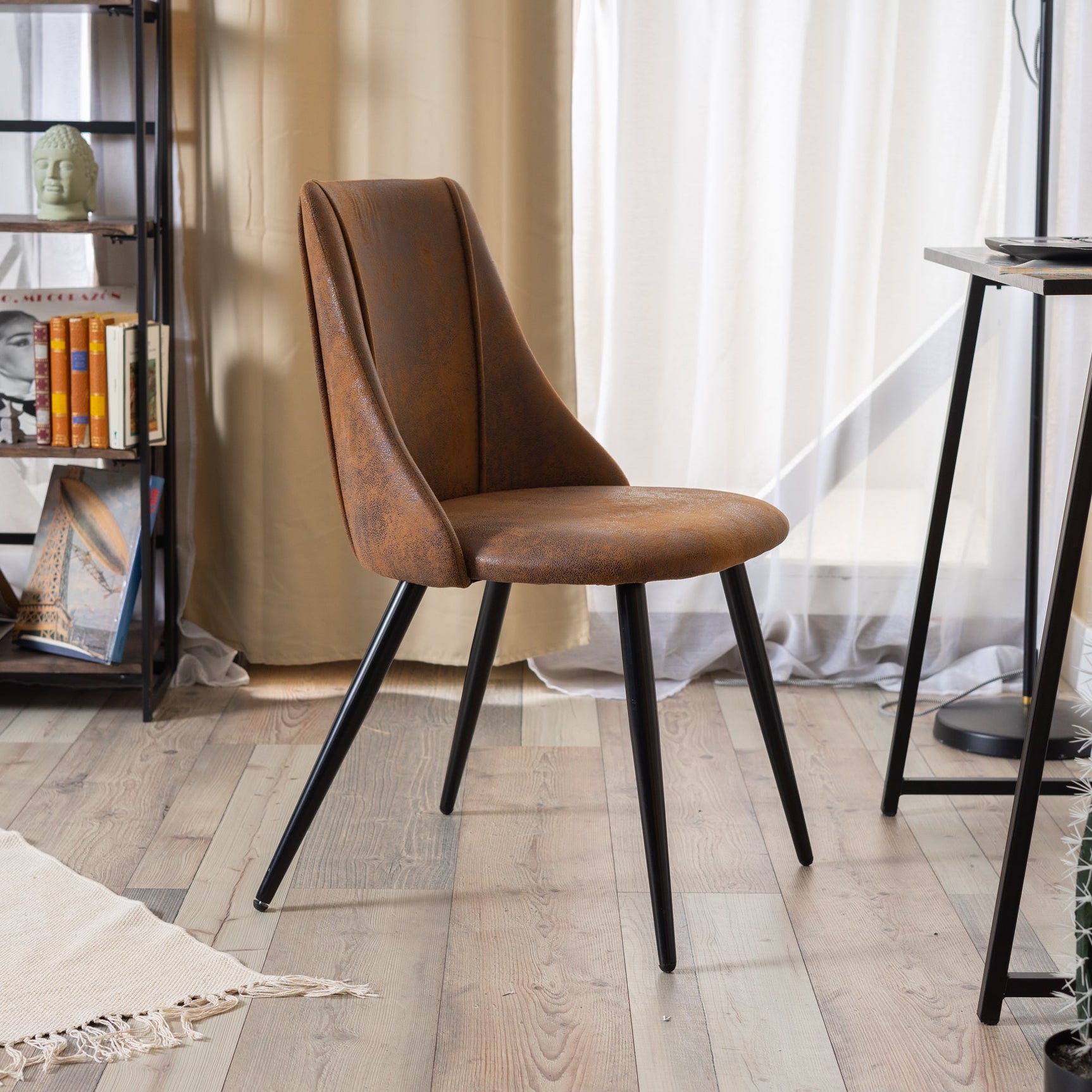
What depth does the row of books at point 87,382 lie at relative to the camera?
2.12 m

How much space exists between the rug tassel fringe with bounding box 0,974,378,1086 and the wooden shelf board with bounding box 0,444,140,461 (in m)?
1.04

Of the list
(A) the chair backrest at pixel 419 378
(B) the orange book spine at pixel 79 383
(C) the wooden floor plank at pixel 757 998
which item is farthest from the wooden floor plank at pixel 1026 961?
(B) the orange book spine at pixel 79 383

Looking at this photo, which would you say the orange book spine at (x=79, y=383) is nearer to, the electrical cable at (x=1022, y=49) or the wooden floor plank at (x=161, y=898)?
the wooden floor plank at (x=161, y=898)

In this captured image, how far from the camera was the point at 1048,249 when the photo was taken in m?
1.42

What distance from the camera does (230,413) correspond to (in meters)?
2.38

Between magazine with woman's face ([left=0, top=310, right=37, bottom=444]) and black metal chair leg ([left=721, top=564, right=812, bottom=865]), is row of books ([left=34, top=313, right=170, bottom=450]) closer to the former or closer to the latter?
magazine with woman's face ([left=0, top=310, right=37, bottom=444])

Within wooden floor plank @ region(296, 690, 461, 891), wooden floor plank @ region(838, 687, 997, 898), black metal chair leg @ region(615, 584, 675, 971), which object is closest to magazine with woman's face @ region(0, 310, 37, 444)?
wooden floor plank @ region(296, 690, 461, 891)

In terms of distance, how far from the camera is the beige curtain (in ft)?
7.42

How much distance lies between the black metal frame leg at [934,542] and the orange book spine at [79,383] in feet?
4.39

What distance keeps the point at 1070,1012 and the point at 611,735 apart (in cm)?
96

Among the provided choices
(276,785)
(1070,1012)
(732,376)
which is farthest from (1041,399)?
(276,785)

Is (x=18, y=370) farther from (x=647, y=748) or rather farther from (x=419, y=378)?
(x=647, y=748)

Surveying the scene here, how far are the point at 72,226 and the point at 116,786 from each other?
883 millimetres

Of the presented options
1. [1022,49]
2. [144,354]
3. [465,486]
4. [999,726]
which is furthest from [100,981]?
[1022,49]
